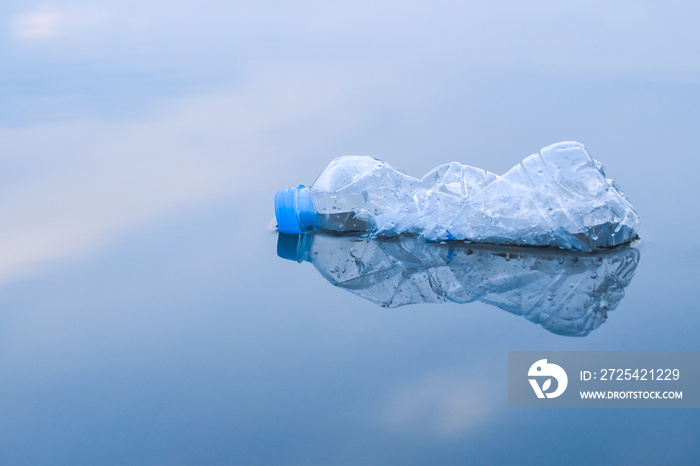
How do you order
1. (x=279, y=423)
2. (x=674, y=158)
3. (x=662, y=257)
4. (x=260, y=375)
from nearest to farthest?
(x=279, y=423) < (x=260, y=375) < (x=662, y=257) < (x=674, y=158)

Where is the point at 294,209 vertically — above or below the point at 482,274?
above

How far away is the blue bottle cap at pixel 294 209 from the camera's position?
2.33 metres

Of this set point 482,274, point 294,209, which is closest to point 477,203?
point 482,274

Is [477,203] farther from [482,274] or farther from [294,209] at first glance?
[294,209]

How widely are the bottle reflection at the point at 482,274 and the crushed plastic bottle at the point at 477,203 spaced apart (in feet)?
0.13

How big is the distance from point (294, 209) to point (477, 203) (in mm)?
476

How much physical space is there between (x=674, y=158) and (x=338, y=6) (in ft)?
7.19

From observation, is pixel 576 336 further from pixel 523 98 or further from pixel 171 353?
pixel 523 98

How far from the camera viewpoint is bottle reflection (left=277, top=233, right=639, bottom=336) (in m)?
1.93

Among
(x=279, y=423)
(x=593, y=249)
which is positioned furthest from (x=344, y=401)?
(x=593, y=249)

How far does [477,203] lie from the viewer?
90.3 inches

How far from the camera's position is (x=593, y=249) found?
2156 millimetres

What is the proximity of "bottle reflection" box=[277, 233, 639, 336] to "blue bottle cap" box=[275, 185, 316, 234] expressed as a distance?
0.04 meters

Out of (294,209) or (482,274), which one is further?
(294,209)
